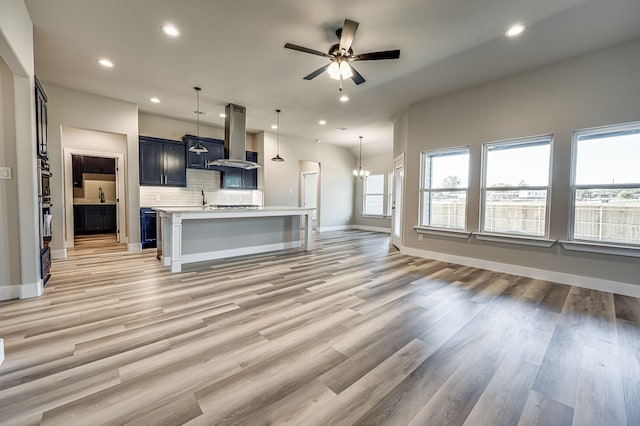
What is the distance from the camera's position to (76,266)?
14.0 ft

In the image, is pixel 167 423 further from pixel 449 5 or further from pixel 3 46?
pixel 449 5

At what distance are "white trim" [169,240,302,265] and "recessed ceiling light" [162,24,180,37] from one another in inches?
124

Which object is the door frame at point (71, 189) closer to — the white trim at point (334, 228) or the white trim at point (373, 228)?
the white trim at point (334, 228)

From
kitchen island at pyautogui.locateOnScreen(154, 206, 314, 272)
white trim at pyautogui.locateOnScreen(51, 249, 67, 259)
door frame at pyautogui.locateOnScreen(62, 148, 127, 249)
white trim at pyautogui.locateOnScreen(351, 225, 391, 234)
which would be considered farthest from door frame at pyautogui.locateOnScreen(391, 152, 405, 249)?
white trim at pyautogui.locateOnScreen(51, 249, 67, 259)

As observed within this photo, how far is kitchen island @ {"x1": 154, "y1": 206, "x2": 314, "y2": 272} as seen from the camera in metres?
4.09

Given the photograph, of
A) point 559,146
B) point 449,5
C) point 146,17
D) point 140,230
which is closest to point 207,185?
point 140,230

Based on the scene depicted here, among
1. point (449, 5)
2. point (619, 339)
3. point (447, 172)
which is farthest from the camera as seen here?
point (447, 172)

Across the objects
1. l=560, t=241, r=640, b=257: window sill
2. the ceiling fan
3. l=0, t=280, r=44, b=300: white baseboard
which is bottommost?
l=0, t=280, r=44, b=300: white baseboard

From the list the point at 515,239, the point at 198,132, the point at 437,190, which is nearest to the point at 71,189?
the point at 198,132

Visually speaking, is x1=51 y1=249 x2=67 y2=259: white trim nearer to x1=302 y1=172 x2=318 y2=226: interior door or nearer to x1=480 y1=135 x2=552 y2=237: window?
x1=302 y1=172 x2=318 y2=226: interior door

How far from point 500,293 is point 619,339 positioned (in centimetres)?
110

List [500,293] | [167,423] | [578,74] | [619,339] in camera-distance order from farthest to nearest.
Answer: [578,74], [500,293], [619,339], [167,423]

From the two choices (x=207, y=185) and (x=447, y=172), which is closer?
(x=447, y=172)

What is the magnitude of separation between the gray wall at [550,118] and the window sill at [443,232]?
97mm
